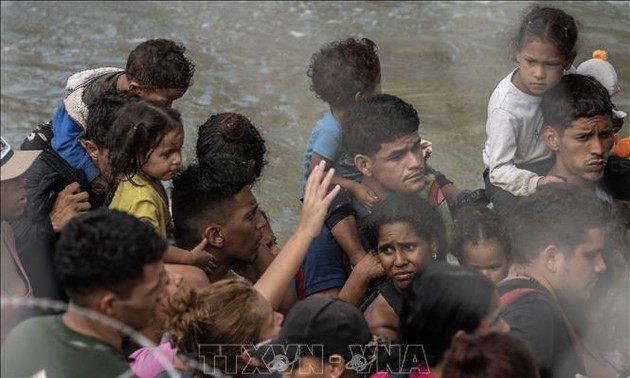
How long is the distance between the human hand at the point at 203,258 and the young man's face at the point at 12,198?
641 millimetres

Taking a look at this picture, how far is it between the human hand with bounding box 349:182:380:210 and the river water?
244 centimetres

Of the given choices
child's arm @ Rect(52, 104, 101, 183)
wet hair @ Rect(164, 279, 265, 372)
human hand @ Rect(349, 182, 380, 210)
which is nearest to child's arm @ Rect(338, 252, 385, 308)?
human hand @ Rect(349, 182, 380, 210)

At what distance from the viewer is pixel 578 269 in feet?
11.3

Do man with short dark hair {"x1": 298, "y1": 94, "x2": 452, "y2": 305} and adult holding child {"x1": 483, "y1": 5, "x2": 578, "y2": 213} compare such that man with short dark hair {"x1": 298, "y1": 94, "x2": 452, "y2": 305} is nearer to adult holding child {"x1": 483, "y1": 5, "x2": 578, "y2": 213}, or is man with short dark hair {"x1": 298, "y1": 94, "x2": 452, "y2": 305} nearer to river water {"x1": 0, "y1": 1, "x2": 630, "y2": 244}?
adult holding child {"x1": 483, "y1": 5, "x2": 578, "y2": 213}

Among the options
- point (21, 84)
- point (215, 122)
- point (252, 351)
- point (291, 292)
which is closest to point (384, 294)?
point (291, 292)

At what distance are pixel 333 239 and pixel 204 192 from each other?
1.78 feet

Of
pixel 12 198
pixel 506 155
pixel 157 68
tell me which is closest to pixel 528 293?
pixel 506 155

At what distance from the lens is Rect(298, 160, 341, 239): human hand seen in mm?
3287

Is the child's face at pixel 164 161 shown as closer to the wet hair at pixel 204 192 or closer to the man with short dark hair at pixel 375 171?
the wet hair at pixel 204 192

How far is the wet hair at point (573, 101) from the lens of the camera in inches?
160

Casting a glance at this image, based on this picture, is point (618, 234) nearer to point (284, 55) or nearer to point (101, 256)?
point (101, 256)

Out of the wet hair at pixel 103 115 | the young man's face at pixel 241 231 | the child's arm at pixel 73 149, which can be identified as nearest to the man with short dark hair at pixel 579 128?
the young man's face at pixel 241 231

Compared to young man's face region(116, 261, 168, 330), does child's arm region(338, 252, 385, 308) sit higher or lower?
lower

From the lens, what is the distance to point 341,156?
4.16 meters
